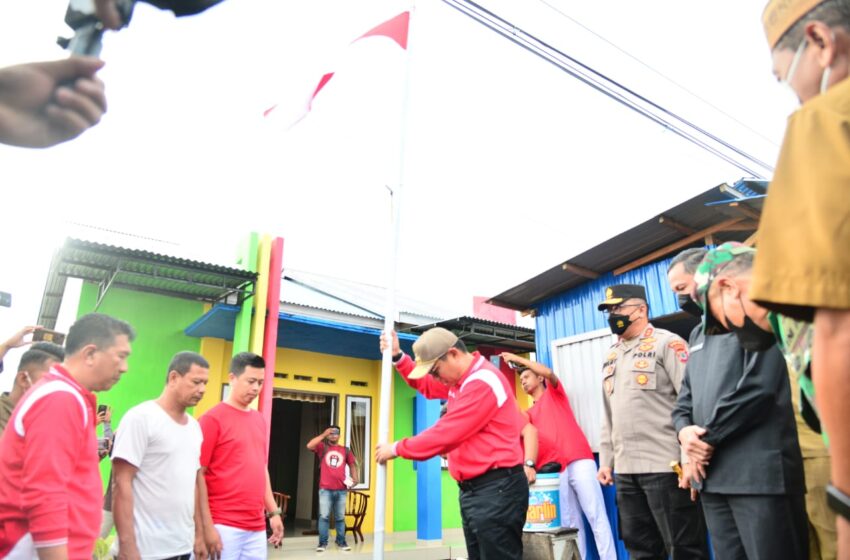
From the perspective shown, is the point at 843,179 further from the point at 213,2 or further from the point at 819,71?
the point at 213,2

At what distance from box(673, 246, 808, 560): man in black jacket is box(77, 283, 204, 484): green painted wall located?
29.0ft

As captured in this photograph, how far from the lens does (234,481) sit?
12.8ft

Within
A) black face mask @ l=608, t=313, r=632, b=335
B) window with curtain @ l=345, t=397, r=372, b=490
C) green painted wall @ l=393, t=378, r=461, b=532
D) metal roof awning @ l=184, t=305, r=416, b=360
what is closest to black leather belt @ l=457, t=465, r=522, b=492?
black face mask @ l=608, t=313, r=632, b=335

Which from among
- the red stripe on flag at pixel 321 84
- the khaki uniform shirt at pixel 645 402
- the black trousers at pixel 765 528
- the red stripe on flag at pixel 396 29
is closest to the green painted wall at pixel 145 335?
the red stripe on flag at pixel 321 84

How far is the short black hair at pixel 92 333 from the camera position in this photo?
2891 millimetres

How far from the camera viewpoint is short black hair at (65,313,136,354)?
9.48 feet

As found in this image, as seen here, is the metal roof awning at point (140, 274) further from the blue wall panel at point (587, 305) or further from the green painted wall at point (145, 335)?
the blue wall panel at point (587, 305)

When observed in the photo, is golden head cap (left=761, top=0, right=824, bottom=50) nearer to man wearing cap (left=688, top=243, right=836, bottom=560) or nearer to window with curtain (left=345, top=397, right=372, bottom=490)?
man wearing cap (left=688, top=243, right=836, bottom=560)

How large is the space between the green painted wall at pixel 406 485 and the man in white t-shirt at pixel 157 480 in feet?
28.3

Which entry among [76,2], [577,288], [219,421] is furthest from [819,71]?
[577,288]

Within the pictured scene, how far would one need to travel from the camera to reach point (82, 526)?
2.56m

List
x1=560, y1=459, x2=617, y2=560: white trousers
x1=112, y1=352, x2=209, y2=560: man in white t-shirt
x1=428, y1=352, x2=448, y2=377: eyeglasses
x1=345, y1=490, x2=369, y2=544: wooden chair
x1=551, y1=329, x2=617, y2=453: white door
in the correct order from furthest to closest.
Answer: x1=345, y1=490, x2=369, y2=544: wooden chair
x1=551, y1=329, x2=617, y2=453: white door
x1=560, y1=459, x2=617, y2=560: white trousers
x1=428, y1=352, x2=448, y2=377: eyeglasses
x1=112, y1=352, x2=209, y2=560: man in white t-shirt

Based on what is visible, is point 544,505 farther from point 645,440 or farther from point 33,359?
point 33,359

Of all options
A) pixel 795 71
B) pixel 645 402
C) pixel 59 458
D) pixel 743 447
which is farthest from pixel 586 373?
pixel 795 71
